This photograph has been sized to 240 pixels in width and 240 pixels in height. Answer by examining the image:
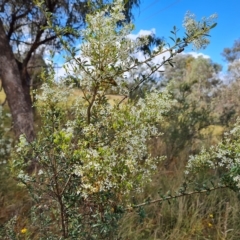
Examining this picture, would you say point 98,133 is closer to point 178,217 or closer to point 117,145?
point 117,145

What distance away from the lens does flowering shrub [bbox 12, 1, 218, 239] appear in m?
1.22

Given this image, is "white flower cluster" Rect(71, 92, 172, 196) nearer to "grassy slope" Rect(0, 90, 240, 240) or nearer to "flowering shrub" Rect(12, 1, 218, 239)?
"flowering shrub" Rect(12, 1, 218, 239)

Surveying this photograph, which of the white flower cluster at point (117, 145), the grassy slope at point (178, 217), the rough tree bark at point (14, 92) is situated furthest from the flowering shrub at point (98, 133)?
the rough tree bark at point (14, 92)

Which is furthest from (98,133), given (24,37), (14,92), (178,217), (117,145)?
(24,37)

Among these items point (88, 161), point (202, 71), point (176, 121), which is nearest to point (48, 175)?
point (88, 161)

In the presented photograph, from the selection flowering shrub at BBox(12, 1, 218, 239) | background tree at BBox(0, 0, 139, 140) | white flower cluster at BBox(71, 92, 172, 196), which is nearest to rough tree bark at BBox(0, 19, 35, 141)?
background tree at BBox(0, 0, 139, 140)

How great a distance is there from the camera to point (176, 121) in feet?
16.8

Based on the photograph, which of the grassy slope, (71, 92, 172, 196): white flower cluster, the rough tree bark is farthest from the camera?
the rough tree bark

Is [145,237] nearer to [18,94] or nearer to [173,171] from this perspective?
[173,171]

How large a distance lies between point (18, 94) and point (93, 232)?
8.93ft

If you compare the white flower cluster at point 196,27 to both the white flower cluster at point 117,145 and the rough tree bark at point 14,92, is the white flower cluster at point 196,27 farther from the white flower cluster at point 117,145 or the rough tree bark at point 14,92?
the rough tree bark at point 14,92

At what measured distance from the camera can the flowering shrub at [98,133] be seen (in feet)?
4.01

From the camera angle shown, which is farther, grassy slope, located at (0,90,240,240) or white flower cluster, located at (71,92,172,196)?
grassy slope, located at (0,90,240,240)

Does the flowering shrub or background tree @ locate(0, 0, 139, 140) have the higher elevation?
background tree @ locate(0, 0, 139, 140)
